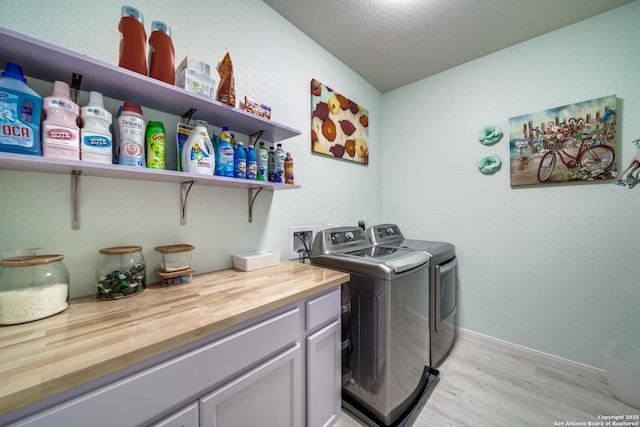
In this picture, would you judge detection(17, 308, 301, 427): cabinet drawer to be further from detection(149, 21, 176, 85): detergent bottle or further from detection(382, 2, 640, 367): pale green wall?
detection(382, 2, 640, 367): pale green wall

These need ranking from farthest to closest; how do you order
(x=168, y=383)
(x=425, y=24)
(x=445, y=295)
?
(x=445, y=295)
(x=425, y=24)
(x=168, y=383)

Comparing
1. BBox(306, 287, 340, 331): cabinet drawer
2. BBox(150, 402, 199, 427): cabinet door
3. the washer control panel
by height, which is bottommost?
BBox(150, 402, 199, 427): cabinet door

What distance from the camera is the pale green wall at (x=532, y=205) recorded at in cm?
157

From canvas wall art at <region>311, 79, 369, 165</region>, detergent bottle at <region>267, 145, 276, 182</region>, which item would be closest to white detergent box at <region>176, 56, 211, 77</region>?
detergent bottle at <region>267, 145, 276, 182</region>

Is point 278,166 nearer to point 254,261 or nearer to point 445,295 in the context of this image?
point 254,261

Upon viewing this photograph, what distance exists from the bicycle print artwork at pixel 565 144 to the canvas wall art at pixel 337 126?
1.31 metres

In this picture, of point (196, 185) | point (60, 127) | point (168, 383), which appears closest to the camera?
point (168, 383)

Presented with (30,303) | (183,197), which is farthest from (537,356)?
(30,303)

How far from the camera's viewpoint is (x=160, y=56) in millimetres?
941

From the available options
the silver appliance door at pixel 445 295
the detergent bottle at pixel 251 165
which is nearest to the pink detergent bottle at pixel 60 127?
the detergent bottle at pixel 251 165

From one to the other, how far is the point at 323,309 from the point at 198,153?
961 millimetres

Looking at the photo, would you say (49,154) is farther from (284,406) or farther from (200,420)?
(284,406)

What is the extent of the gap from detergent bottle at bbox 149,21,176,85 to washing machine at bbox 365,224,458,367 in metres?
1.72

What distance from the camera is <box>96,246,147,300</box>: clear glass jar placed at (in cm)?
87
